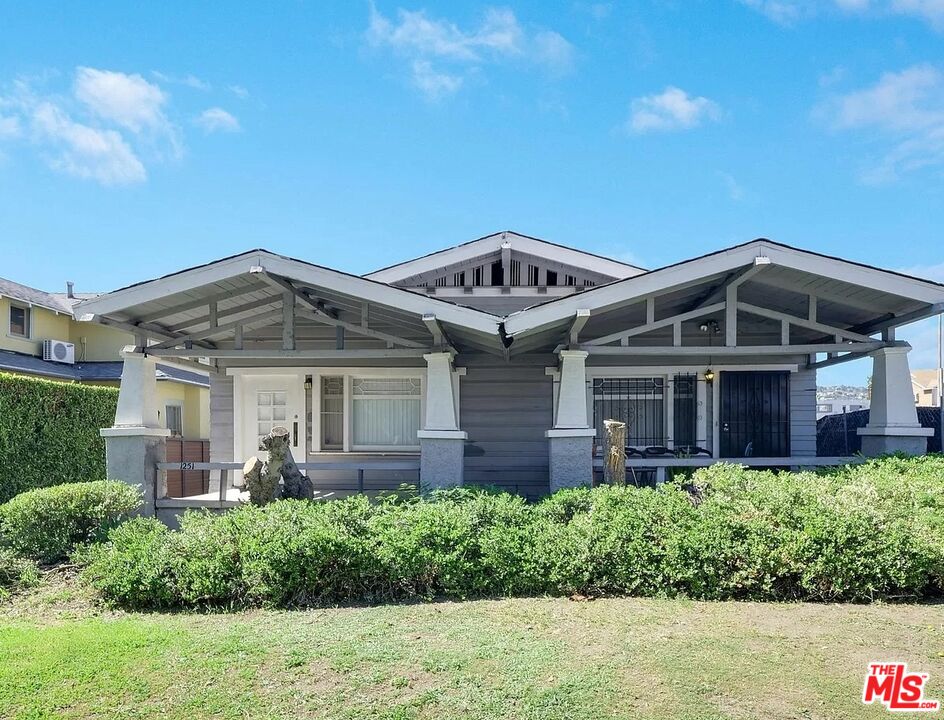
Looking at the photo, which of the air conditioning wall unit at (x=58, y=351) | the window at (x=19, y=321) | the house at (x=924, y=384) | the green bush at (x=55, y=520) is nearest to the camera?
the green bush at (x=55, y=520)

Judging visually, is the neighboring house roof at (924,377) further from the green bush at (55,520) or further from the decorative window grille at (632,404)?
the green bush at (55,520)

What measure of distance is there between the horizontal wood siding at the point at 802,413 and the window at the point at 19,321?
2026cm

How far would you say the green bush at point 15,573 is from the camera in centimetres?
602

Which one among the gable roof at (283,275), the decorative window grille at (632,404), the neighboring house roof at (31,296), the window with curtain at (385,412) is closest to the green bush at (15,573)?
the gable roof at (283,275)

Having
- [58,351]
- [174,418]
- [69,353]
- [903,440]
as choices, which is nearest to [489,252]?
[903,440]

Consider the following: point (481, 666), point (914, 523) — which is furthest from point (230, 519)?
point (914, 523)

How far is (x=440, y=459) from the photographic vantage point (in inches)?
307

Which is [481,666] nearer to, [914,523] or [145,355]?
[914,523]

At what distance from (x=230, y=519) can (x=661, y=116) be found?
12849 millimetres

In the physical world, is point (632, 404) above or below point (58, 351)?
below

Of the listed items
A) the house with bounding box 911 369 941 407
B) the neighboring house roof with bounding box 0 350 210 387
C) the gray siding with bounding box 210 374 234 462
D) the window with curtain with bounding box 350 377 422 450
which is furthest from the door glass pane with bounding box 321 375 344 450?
the house with bounding box 911 369 941 407

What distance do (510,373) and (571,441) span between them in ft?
8.79

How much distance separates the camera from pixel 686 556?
17.9ft

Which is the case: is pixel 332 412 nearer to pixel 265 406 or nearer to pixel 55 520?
pixel 265 406
